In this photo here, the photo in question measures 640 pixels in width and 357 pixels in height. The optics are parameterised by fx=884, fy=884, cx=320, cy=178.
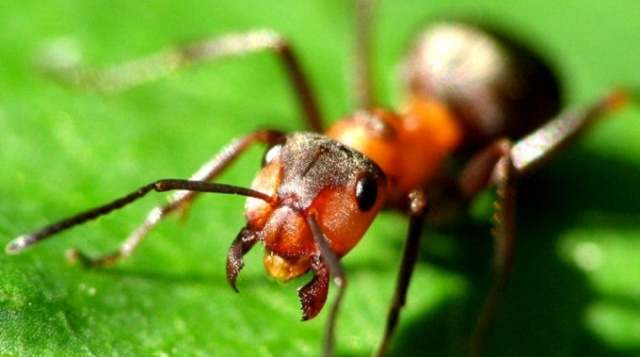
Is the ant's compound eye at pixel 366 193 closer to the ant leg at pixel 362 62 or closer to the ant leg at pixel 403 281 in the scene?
the ant leg at pixel 403 281

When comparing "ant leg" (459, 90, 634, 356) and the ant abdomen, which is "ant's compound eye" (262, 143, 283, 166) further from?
the ant abdomen

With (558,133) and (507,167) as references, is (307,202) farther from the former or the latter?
(558,133)

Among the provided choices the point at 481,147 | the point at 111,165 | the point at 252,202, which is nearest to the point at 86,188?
the point at 111,165

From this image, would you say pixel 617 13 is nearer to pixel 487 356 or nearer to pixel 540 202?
pixel 540 202

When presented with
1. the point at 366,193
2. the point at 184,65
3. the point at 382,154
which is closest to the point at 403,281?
the point at 366,193

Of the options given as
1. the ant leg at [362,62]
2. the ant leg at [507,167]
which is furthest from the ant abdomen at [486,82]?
the ant leg at [362,62]
